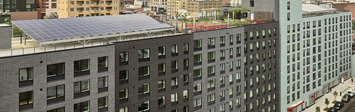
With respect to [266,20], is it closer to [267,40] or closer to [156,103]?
[267,40]

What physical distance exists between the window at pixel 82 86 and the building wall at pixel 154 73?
4.76m

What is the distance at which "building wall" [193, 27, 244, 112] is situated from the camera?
63188 mm

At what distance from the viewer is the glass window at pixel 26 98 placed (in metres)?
40.3

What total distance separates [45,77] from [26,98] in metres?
3.36

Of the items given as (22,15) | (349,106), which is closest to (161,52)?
(349,106)

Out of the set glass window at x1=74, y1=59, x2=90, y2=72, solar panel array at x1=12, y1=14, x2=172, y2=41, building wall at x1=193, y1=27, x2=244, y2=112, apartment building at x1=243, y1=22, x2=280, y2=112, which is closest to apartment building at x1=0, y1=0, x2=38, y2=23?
solar panel array at x1=12, y1=14, x2=172, y2=41

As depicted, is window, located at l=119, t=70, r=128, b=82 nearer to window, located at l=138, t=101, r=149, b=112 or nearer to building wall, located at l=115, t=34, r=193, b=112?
building wall, located at l=115, t=34, r=193, b=112

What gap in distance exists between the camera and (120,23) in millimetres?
56250

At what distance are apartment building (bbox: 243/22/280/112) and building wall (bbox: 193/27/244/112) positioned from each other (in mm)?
3054

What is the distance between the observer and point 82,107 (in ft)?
151

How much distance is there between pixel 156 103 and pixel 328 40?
8005 centimetres

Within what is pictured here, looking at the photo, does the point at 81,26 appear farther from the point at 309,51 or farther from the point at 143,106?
the point at 309,51

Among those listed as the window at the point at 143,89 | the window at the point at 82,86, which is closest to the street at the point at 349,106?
the window at the point at 143,89

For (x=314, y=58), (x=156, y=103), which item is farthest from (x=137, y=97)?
(x=314, y=58)
